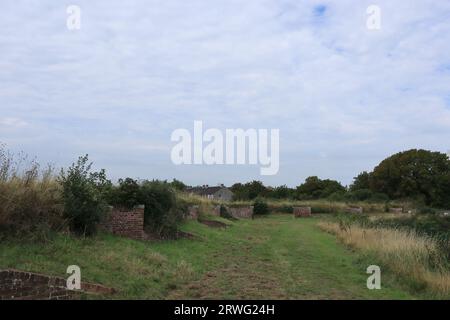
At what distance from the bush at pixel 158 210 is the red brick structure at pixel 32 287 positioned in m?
9.33

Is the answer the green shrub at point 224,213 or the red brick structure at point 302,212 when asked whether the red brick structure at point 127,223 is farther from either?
→ the red brick structure at point 302,212

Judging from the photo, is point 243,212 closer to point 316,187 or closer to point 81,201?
point 81,201

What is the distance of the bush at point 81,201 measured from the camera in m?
13.2

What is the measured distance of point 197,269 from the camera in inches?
525

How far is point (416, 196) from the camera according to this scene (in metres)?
73.1

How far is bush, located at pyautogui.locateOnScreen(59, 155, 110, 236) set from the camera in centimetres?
1320

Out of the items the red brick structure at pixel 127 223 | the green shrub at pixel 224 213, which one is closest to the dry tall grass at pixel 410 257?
the red brick structure at pixel 127 223

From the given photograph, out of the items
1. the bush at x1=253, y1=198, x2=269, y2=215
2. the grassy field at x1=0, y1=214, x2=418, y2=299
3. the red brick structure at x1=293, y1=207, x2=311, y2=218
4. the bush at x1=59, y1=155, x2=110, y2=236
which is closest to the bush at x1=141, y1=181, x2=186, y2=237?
the grassy field at x1=0, y1=214, x2=418, y2=299

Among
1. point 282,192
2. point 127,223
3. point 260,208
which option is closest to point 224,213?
point 260,208

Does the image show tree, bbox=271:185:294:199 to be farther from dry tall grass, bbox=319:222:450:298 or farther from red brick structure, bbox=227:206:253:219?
dry tall grass, bbox=319:222:450:298

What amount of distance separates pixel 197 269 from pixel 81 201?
3790 mm
